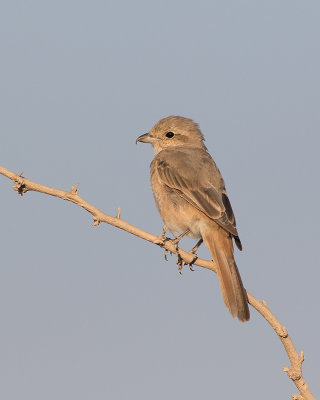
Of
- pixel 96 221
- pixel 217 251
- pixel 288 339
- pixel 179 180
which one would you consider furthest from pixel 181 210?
pixel 288 339

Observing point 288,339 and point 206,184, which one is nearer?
point 288,339

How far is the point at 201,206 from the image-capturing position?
6.34 meters

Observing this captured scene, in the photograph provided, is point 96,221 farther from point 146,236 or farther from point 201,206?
point 201,206

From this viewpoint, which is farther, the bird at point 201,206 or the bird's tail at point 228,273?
the bird at point 201,206

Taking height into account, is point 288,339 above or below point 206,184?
below

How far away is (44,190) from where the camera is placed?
13.5 ft

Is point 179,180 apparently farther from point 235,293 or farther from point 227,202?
point 235,293

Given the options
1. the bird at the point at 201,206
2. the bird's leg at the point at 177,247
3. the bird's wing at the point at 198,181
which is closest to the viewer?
the bird at the point at 201,206

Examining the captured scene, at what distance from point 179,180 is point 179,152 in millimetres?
809

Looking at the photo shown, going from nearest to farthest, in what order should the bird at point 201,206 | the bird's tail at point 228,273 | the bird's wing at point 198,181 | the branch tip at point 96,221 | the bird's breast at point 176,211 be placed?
the branch tip at point 96,221, the bird's tail at point 228,273, the bird at point 201,206, the bird's wing at point 198,181, the bird's breast at point 176,211

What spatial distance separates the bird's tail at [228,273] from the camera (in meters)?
5.36

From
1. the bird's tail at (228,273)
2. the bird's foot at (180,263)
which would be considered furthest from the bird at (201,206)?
the bird's foot at (180,263)

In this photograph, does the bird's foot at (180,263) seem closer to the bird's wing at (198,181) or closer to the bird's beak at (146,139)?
the bird's wing at (198,181)

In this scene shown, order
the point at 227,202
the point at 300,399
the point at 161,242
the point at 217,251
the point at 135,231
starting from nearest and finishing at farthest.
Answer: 1. the point at 300,399
2. the point at 135,231
3. the point at 161,242
4. the point at 217,251
5. the point at 227,202
